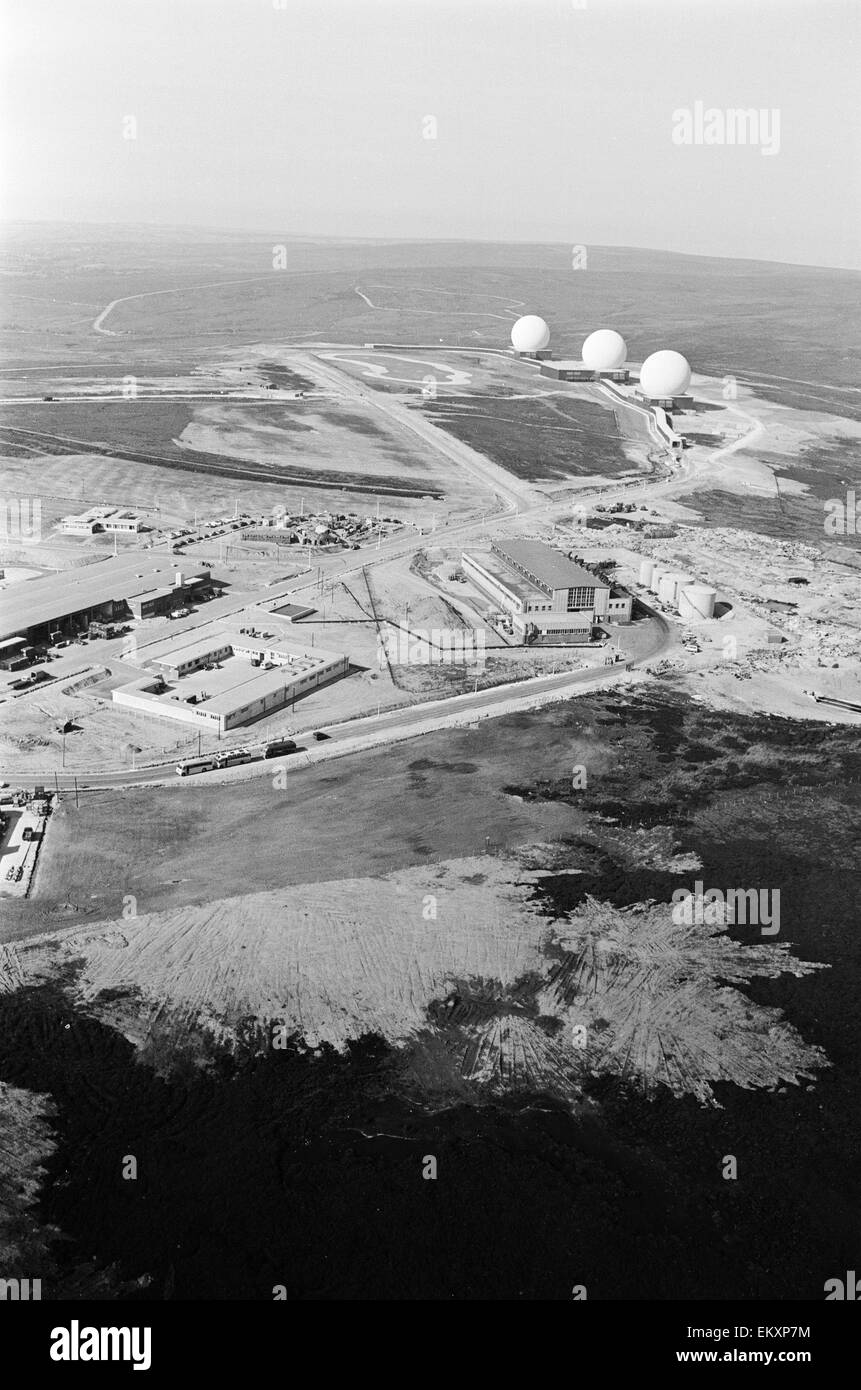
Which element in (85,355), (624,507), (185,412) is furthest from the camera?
(85,355)

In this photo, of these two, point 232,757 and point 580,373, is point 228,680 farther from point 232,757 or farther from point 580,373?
point 580,373

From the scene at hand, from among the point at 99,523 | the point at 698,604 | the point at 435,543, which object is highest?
the point at 99,523

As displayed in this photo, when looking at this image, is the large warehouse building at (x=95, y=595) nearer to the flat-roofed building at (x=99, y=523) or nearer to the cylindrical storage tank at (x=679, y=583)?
the flat-roofed building at (x=99, y=523)

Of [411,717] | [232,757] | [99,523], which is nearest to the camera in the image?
[232,757]

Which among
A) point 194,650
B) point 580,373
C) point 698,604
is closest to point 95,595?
point 194,650
